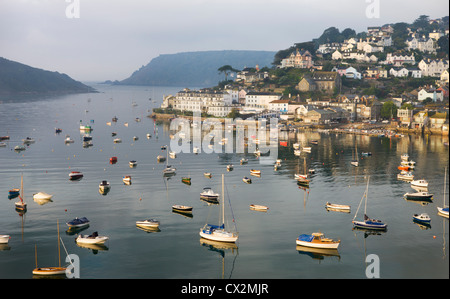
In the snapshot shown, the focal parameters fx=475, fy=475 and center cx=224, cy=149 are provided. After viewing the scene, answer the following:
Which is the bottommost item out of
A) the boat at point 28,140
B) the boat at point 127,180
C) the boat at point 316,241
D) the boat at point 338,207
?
the boat at point 316,241

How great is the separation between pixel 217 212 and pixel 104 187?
1017 centimetres

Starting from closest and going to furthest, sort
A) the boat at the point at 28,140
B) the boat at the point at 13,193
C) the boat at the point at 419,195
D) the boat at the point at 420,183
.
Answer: the boat at the point at 419,195 < the boat at the point at 13,193 < the boat at the point at 420,183 < the boat at the point at 28,140

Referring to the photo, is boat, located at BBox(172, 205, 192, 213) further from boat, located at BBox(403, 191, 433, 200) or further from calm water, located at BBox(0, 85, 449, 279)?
boat, located at BBox(403, 191, 433, 200)

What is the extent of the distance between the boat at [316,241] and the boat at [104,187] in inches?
649

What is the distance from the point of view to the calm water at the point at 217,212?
873 inches

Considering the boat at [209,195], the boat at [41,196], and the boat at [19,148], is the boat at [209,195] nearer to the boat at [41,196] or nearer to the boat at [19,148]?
the boat at [41,196]

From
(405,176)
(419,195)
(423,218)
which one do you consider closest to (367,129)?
(405,176)

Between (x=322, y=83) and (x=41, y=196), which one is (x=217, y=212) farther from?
(x=322, y=83)

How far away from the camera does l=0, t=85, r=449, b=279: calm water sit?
22172 mm

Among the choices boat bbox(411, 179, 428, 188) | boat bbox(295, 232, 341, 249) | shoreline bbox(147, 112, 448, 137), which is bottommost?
boat bbox(295, 232, 341, 249)

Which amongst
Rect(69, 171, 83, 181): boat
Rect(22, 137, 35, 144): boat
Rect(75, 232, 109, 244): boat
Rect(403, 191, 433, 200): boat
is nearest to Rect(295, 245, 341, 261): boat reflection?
Rect(75, 232, 109, 244): boat

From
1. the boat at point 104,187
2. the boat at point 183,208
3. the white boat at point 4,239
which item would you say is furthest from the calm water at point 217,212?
the boat at point 183,208

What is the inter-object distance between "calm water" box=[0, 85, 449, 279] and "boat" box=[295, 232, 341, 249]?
0.48 meters

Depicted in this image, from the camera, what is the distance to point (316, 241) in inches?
948
